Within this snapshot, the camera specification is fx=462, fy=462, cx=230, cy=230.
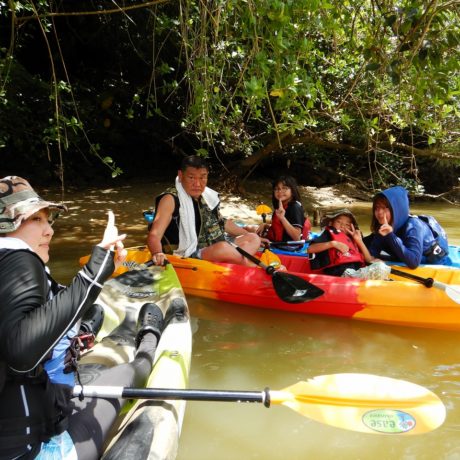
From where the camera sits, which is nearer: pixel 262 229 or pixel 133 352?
pixel 133 352

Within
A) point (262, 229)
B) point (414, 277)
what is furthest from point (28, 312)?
point (262, 229)

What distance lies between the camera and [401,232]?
13.1 ft

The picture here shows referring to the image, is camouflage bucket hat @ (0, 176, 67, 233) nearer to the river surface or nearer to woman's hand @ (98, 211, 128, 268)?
woman's hand @ (98, 211, 128, 268)

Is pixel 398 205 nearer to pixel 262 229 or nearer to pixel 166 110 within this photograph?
pixel 262 229

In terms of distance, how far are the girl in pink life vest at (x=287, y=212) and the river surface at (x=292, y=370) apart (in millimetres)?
1134

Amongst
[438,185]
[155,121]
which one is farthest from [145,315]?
[438,185]

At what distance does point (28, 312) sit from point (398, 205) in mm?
3312

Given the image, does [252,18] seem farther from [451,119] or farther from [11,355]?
[451,119]

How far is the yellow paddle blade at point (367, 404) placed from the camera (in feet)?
6.79

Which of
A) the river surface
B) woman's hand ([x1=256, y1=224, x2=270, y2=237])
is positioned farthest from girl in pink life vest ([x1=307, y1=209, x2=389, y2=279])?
woman's hand ([x1=256, y1=224, x2=270, y2=237])

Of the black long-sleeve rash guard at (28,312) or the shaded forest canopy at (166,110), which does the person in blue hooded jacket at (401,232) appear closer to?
the shaded forest canopy at (166,110)

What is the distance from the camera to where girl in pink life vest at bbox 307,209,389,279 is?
391 cm

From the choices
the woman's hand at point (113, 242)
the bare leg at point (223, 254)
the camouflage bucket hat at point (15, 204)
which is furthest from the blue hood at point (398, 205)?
the camouflage bucket hat at point (15, 204)

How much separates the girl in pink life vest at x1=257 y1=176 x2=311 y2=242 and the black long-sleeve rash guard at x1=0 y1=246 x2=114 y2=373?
11.5 ft
